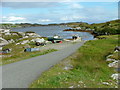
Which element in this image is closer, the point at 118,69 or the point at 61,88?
the point at 61,88

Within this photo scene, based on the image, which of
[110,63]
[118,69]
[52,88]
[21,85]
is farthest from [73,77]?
[110,63]

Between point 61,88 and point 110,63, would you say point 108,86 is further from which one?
point 110,63

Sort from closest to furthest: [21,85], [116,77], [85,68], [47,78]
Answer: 1. [21,85]
2. [47,78]
3. [116,77]
4. [85,68]

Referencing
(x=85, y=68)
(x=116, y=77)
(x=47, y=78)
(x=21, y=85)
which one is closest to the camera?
(x=21, y=85)

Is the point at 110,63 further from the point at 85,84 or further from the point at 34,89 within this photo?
the point at 34,89

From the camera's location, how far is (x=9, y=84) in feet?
42.4

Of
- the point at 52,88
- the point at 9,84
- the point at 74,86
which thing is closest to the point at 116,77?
the point at 74,86

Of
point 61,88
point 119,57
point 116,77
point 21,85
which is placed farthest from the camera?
point 119,57

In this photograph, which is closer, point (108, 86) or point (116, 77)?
point (108, 86)

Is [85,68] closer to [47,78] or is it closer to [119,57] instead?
[47,78]

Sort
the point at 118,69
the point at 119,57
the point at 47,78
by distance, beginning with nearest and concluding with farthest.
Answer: the point at 47,78
the point at 118,69
the point at 119,57

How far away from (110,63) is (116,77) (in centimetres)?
589

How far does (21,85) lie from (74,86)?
3576 millimetres

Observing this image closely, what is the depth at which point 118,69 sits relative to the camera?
18.8 metres
